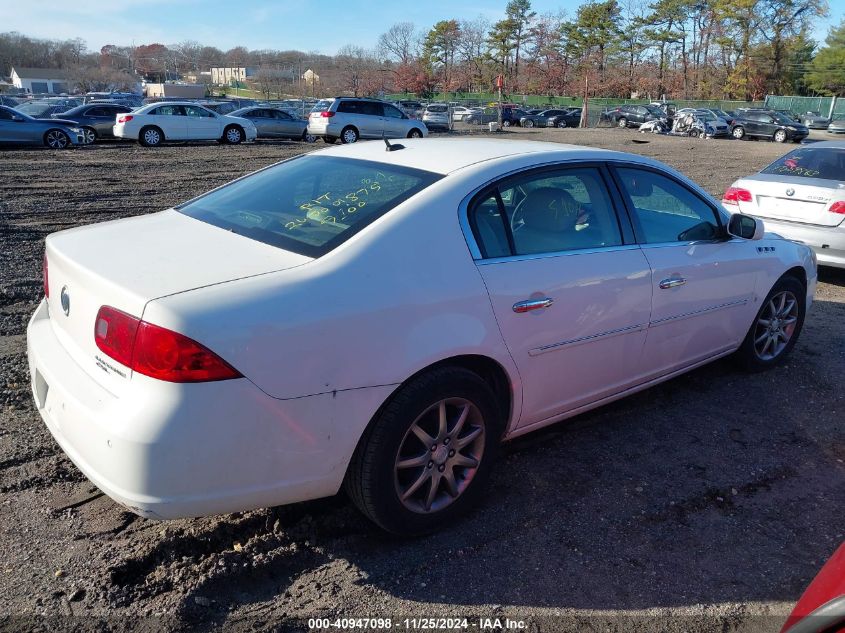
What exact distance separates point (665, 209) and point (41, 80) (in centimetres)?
12302

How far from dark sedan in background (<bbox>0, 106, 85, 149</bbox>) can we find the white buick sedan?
1951 cm

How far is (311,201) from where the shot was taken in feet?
10.8

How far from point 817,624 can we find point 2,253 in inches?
322

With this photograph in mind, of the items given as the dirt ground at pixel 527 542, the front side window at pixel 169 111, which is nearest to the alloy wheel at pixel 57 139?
the front side window at pixel 169 111

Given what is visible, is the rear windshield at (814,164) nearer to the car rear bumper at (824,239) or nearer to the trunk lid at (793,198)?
the trunk lid at (793,198)

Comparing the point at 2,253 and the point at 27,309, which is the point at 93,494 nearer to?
the point at 27,309

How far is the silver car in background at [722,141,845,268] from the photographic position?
23.2 feet

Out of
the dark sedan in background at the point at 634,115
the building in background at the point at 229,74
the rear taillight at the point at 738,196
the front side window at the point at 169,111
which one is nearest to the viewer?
the rear taillight at the point at 738,196

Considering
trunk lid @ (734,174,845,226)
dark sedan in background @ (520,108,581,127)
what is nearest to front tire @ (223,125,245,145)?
trunk lid @ (734,174,845,226)

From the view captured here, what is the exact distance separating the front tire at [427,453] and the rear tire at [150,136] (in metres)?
22.3

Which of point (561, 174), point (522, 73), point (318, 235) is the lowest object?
point (318, 235)

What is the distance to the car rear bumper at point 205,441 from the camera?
2.31 metres

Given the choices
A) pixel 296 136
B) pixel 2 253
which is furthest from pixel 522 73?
pixel 2 253

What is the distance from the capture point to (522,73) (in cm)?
9212
